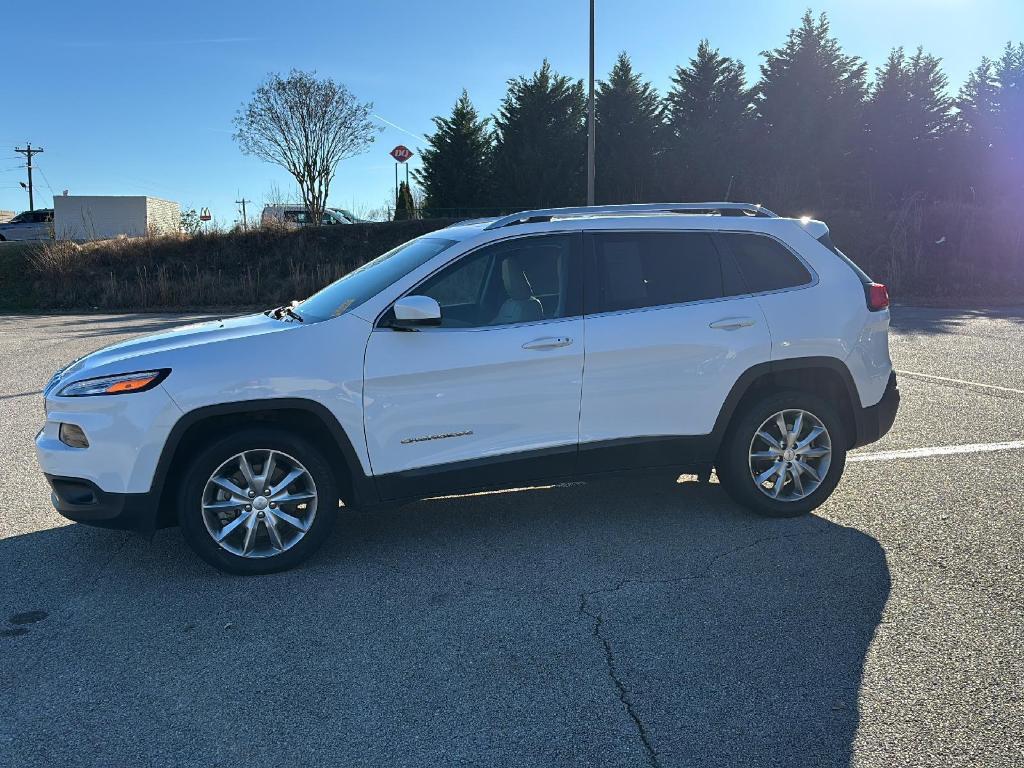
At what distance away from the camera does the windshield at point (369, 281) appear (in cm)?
462

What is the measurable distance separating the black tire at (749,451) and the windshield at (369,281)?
2.02 metres

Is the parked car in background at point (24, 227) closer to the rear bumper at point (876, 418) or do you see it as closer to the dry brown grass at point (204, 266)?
the dry brown grass at point (204, 266)

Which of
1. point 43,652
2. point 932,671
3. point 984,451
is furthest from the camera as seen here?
point 984,451

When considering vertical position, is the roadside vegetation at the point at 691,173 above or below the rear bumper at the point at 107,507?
above

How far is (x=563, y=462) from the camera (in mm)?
4688

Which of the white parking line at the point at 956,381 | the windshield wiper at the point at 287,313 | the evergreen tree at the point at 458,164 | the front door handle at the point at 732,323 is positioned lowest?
the white parking line at the point at 956,381

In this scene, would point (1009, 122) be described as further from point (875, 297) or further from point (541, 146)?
point (875, 297)

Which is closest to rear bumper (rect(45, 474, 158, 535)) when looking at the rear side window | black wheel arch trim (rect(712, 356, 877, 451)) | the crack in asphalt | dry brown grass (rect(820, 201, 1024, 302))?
the crack in asphalt

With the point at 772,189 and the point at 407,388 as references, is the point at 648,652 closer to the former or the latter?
the point at 407,388

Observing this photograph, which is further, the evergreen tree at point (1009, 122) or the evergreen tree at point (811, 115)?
the evergreen tree at point (1009, 122)

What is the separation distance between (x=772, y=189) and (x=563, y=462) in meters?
37.5

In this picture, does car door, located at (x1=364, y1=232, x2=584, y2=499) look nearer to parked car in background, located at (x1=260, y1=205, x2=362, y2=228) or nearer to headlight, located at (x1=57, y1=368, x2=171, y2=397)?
headlight, located at (x1=57, y1=368, x2=171, y2=397)

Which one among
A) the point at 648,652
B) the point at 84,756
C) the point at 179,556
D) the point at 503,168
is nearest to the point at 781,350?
the point at 648,652

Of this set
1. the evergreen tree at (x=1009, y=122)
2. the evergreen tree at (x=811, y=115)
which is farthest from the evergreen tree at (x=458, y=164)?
the evergreen tree at (x=1009, y=122)
